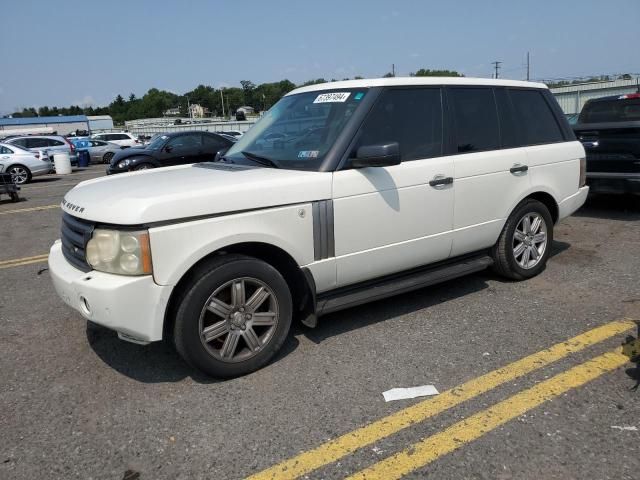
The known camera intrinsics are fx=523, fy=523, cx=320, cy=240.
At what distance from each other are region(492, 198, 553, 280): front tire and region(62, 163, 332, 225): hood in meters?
2.11

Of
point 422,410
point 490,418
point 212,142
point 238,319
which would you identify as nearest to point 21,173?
point 212,142

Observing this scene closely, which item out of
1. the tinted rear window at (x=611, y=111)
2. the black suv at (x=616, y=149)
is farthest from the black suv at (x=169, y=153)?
the black suv at (x=616, y=149)

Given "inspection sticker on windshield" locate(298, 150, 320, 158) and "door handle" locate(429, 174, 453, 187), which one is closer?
"inspection sticker on windshield" locate(298, 150, 320, 158)

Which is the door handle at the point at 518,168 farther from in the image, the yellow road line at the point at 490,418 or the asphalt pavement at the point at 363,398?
the yellow road line at the point at 490,418

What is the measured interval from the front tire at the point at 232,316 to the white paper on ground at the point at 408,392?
82cm

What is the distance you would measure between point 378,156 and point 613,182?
5400mm

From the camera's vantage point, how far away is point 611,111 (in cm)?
823

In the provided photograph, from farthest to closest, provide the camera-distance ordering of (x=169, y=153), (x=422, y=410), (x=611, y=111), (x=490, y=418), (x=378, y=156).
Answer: (x=169, y=153)
(x=611, y=111)
(x=378, y=156)
(x=422, y=410)
(x=490, y=418)

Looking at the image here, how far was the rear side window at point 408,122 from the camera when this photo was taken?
3.87 meters

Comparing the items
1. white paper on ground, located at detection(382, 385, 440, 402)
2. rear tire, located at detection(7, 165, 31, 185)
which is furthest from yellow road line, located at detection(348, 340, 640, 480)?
rear tire, located at detection(7, 165, 31, 185)

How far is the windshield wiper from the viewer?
12.8ft

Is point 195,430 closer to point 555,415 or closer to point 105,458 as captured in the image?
point 105,458

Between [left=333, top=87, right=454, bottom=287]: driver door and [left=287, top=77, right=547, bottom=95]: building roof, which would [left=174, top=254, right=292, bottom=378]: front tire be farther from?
[left=287, top=77, right=547, bottom=95]: building roof

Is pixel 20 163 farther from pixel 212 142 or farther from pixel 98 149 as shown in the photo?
pixel 98 149
